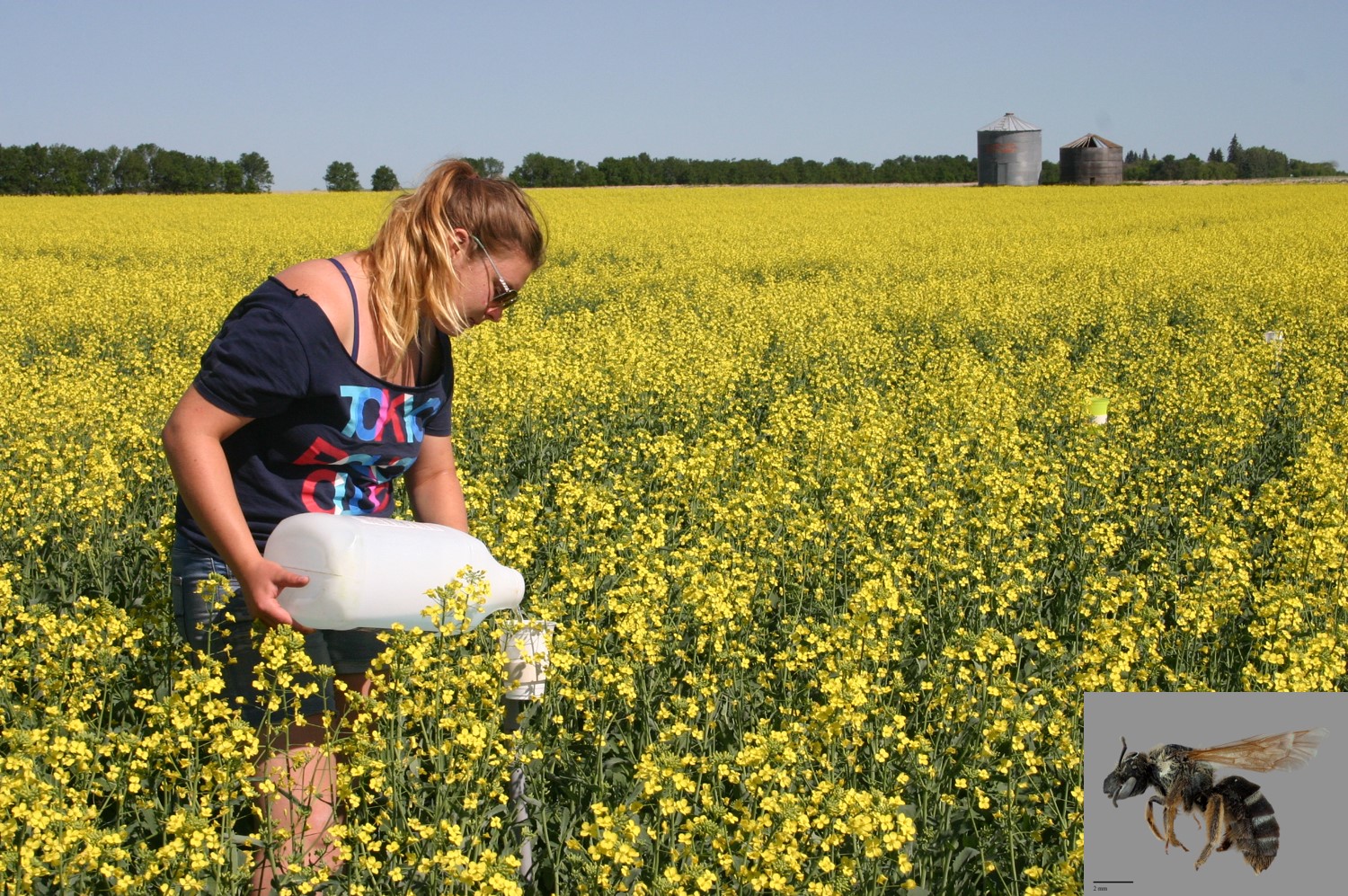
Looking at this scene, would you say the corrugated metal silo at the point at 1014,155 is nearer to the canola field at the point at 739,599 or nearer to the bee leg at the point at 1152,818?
the canola field at the point at 739,599

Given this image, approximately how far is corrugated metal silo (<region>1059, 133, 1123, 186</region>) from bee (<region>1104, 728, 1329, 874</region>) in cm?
6334

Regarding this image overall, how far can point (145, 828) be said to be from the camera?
10.1 ft

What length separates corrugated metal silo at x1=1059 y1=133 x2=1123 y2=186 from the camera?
198 ft

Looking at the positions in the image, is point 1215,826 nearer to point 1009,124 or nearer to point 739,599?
point 739,599

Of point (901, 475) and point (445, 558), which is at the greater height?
point (445, 558)

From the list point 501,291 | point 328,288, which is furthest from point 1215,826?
point 328,288

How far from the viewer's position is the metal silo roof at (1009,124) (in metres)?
61.1

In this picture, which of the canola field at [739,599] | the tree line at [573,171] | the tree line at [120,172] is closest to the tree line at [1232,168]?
the tree line at [573,171]

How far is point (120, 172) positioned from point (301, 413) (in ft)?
214

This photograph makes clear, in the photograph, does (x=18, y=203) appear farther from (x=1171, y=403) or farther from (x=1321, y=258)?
(x=1171, y=403)

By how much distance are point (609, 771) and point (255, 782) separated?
98 cm

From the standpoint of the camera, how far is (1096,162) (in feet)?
198

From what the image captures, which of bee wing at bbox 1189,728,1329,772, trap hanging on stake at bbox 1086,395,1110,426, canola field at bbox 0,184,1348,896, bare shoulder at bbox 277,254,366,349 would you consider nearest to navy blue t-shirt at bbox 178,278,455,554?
bare shoulder at bbox 277,254,366,349

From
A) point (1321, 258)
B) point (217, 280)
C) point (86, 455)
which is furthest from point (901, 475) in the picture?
A: point (1321, 258)
